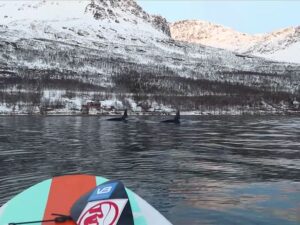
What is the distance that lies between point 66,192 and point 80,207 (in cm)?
172

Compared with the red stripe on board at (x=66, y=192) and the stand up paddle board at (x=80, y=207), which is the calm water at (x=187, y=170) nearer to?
the red stripe on board at (x=66, y=192)

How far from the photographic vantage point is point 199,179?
20.5 meters

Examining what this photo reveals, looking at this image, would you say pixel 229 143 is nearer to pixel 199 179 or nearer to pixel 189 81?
pixel 199 179

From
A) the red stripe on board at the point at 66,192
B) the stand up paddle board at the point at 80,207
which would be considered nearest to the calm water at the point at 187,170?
the red stripe on board at the point at 66,192

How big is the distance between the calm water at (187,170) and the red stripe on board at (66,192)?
2.97m

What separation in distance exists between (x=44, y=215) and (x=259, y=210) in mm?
7318

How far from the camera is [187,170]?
2302cm

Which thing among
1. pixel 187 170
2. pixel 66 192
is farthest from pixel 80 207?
pixel 187 170

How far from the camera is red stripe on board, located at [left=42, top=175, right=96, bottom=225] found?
34.9ft

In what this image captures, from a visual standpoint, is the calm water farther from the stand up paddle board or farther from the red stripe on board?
the stand up paddle board

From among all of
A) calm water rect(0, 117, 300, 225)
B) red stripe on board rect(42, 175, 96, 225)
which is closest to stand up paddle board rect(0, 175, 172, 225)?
red stripe on board rect(42, 175, 96, 225)

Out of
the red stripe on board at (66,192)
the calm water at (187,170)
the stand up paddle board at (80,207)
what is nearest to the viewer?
the stand up paddle board at (80,207)

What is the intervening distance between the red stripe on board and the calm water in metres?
2.97

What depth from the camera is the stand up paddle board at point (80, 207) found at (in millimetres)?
9680
